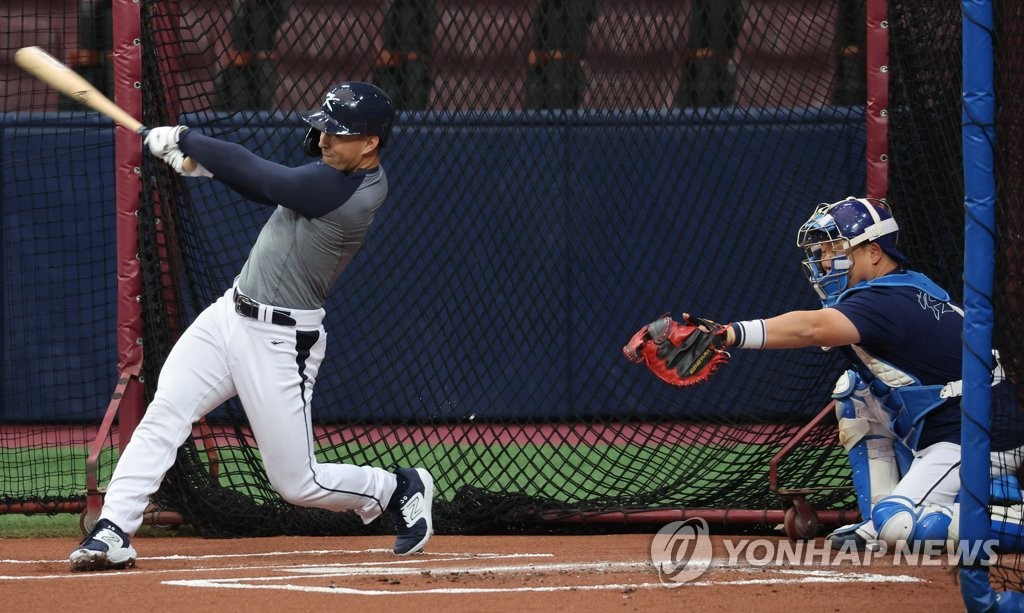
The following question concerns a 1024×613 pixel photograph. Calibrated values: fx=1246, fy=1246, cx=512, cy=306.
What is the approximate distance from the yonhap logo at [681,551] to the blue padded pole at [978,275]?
3.36 feet

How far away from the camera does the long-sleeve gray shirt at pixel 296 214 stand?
4.55 metres

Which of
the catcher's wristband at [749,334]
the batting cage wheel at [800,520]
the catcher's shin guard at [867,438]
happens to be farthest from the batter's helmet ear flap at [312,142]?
the batting cage wheel at [800,520]

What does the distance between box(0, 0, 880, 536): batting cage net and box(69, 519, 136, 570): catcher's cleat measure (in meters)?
1.70

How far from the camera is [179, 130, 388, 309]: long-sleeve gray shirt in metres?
4.55

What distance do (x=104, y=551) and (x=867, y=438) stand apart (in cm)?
297

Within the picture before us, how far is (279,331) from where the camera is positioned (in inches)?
188

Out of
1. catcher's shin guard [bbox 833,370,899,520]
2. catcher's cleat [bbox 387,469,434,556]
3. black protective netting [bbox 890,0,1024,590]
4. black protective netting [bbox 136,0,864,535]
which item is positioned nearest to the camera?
catcher's shin guard [bbox 833,370,899,520]

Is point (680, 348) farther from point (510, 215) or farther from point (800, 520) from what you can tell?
point (510, 215)

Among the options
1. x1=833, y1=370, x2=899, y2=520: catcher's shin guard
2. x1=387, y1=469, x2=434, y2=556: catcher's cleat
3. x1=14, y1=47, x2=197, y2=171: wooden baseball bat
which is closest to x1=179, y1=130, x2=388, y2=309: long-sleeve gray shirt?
x1=14, y1=47, x2=197, y2=171: wooden baseball bat

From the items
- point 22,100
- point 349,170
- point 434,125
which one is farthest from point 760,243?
point 22,100

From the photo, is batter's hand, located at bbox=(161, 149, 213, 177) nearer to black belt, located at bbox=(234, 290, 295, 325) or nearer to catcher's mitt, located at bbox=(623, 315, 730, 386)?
black belt, located at bbox=(234, 290, 295, 325)

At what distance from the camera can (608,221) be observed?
834 cm

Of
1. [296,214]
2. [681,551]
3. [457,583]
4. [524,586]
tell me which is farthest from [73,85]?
[681,551]

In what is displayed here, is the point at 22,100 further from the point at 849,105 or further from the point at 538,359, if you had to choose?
the point at 849,105
